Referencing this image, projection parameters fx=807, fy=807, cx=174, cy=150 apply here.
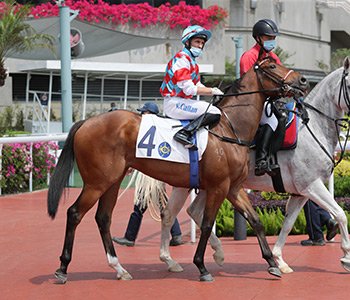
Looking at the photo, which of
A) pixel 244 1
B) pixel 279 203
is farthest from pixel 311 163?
pixel 244 1

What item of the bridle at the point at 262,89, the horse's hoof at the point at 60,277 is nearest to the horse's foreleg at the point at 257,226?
the bridle at the point at 262,89

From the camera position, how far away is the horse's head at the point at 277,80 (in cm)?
768

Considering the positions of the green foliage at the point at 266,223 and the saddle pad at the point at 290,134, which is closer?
the saddle pad at the point at 290,134

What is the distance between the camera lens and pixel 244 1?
3753cm

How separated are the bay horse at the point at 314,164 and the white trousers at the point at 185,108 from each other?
0.88m

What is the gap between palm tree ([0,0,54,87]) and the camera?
74.3ft

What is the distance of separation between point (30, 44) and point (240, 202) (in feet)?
52.2

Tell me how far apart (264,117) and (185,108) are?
0.95 m

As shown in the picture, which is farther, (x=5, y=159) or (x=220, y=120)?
(x=5, y=159)

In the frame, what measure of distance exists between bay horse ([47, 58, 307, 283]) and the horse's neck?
1.71 ft

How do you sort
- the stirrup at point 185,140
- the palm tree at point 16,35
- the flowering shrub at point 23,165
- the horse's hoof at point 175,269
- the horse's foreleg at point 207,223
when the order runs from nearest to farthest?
the stirrup at point 185,140
the horse's foreleg at point 207,223
the horse's hoof at point 175,269
the flowering shrub at point 23,165
the palm tree at point 16,35

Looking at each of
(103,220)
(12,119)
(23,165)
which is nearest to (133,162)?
(103,220)

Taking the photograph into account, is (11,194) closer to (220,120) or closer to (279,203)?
(279,203)

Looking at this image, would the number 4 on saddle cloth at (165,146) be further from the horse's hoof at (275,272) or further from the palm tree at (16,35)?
the palm tree at (16,35)
